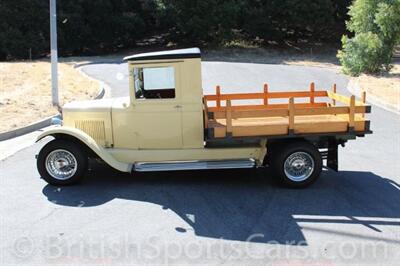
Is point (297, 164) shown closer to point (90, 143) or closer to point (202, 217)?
point (202, 217)

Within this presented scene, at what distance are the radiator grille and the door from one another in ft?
1.78

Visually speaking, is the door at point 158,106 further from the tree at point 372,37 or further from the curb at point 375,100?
the tree at point 372,37

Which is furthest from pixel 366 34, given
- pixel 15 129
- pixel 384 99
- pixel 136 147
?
pixel 136 147

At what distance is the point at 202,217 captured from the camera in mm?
6383

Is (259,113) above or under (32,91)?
under

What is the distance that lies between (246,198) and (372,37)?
1905 cm

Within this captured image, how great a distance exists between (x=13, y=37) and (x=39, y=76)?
15809mm

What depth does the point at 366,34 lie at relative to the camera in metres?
24.1

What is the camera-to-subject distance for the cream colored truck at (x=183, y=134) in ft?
24.3

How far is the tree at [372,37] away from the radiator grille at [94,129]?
18.6 metres

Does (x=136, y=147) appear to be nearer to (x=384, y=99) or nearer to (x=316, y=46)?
(x=384, y=99)

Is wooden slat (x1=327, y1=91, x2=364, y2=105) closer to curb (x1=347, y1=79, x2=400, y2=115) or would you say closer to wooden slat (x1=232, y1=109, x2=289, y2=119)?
wooden slat (x1=232, y1=109, x2=289, y2=119)

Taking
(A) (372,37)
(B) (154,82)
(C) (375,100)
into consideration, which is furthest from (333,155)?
(A) (372,37)

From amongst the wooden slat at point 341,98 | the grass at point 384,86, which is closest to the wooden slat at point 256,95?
the wooden slat at point 341,98
